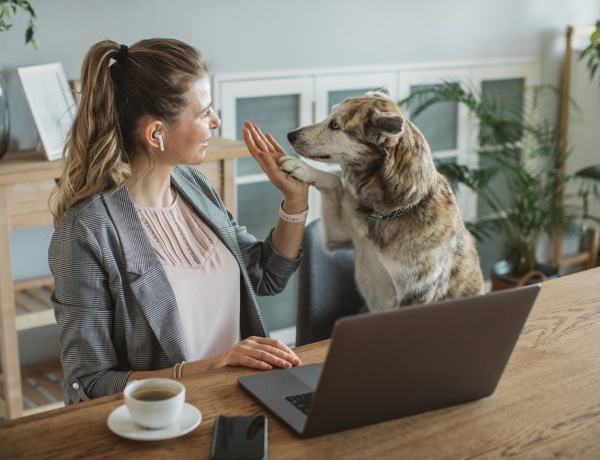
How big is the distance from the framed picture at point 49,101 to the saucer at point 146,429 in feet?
5.16

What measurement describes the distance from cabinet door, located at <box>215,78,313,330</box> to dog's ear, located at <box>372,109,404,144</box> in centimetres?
137

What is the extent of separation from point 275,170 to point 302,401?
688mm

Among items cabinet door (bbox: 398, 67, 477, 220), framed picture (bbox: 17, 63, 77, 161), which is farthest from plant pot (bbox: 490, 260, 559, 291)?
framed picture (bbox: 17, 63, 77, 161)

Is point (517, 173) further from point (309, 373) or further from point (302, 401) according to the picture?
point (302, 401)

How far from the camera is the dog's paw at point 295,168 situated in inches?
74.5

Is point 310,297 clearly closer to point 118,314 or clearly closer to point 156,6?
point 118,314

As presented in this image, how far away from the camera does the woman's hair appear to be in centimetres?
163

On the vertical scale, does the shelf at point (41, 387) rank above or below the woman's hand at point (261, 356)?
below

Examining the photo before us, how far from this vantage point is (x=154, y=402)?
1157mm

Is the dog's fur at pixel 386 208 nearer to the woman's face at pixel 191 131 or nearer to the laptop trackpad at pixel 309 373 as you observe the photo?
the woman's face at pixel 191 131

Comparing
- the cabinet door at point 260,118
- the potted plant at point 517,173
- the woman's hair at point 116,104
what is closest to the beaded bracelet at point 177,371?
the woman's hair at point 116,104

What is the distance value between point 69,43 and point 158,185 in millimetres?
1347

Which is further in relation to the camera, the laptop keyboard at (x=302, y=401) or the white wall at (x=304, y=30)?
the white wall at (x=304, y=30)

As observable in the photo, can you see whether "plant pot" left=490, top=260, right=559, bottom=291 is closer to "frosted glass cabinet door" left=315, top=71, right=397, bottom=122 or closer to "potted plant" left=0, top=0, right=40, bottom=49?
"frosted glass cabinet door" left=315, top=71, right=397, bottom=122
